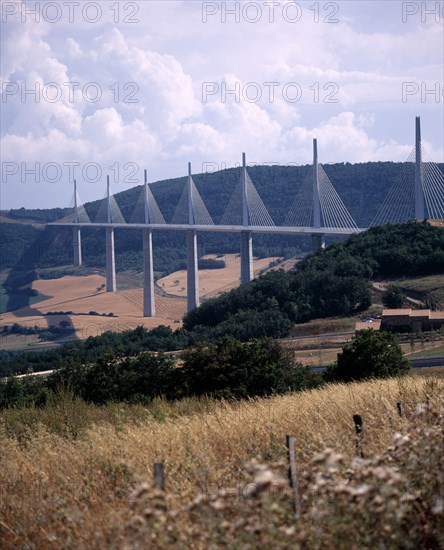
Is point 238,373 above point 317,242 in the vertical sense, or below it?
below

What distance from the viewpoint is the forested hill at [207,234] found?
106 meters

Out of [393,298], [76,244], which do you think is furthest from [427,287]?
[76,244]

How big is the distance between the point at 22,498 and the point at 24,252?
427 feet

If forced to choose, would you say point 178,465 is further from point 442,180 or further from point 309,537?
point 442,180

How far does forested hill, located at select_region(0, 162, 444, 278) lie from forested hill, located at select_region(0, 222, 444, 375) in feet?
128

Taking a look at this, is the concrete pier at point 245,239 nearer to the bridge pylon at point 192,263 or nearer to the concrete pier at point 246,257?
the concrete pier at point 246,257

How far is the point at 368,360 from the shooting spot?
69.6 ft

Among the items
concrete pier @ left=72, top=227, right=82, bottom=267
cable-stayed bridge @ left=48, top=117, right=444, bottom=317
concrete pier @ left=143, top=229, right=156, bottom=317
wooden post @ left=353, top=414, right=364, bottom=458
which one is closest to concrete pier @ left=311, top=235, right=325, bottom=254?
cable-stayed bridge @ left=48, top=117, right=444, bottom=317

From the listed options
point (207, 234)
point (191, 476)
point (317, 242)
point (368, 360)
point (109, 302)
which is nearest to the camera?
point (191, 476)

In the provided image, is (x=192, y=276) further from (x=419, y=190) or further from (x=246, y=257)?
(x=419, y=190)

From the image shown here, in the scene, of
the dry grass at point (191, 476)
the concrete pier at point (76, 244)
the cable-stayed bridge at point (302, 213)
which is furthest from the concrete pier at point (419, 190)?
the concrete pier at point (76, 244)

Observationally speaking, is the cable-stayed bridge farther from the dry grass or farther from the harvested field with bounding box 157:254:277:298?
the dry grass

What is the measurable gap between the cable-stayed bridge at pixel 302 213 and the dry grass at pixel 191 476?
4434 cm

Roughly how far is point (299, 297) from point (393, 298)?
673cm
